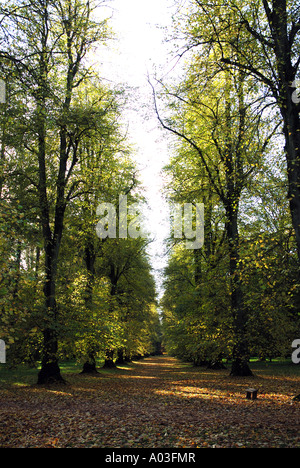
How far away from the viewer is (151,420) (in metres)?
7.81

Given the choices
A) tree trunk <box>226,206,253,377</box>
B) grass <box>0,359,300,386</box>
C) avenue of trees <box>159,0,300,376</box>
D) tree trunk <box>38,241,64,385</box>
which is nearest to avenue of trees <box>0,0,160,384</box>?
tree trunk <box>38,241,64,385</box>

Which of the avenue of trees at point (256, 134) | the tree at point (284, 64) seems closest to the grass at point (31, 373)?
the avenue of trees at point (256, 134)

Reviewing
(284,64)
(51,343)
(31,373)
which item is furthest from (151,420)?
(31,373)

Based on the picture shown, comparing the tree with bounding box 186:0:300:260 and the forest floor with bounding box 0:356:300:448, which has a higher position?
the tree with bounding box 186:0:300:260

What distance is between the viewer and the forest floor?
6137mm

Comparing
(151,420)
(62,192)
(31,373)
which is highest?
(62,192)

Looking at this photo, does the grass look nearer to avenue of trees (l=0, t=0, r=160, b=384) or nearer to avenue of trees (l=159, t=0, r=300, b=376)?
avenue of trees (l=0, t=0, r=160, b=384)

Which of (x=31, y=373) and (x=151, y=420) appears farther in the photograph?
(x=31, y=373)

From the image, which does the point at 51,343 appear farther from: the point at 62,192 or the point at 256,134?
the point at 256,134

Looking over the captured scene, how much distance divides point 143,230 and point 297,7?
2089cm

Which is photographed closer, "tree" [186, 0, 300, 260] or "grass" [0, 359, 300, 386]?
"tree" [186, 0, 300, 260]

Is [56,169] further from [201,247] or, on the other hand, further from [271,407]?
[271,407]

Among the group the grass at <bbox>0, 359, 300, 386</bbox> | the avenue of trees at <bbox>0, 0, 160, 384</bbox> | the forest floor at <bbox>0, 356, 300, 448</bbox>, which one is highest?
the avenue of trees at <bbox>0, 0, 160, 384</bbox>
